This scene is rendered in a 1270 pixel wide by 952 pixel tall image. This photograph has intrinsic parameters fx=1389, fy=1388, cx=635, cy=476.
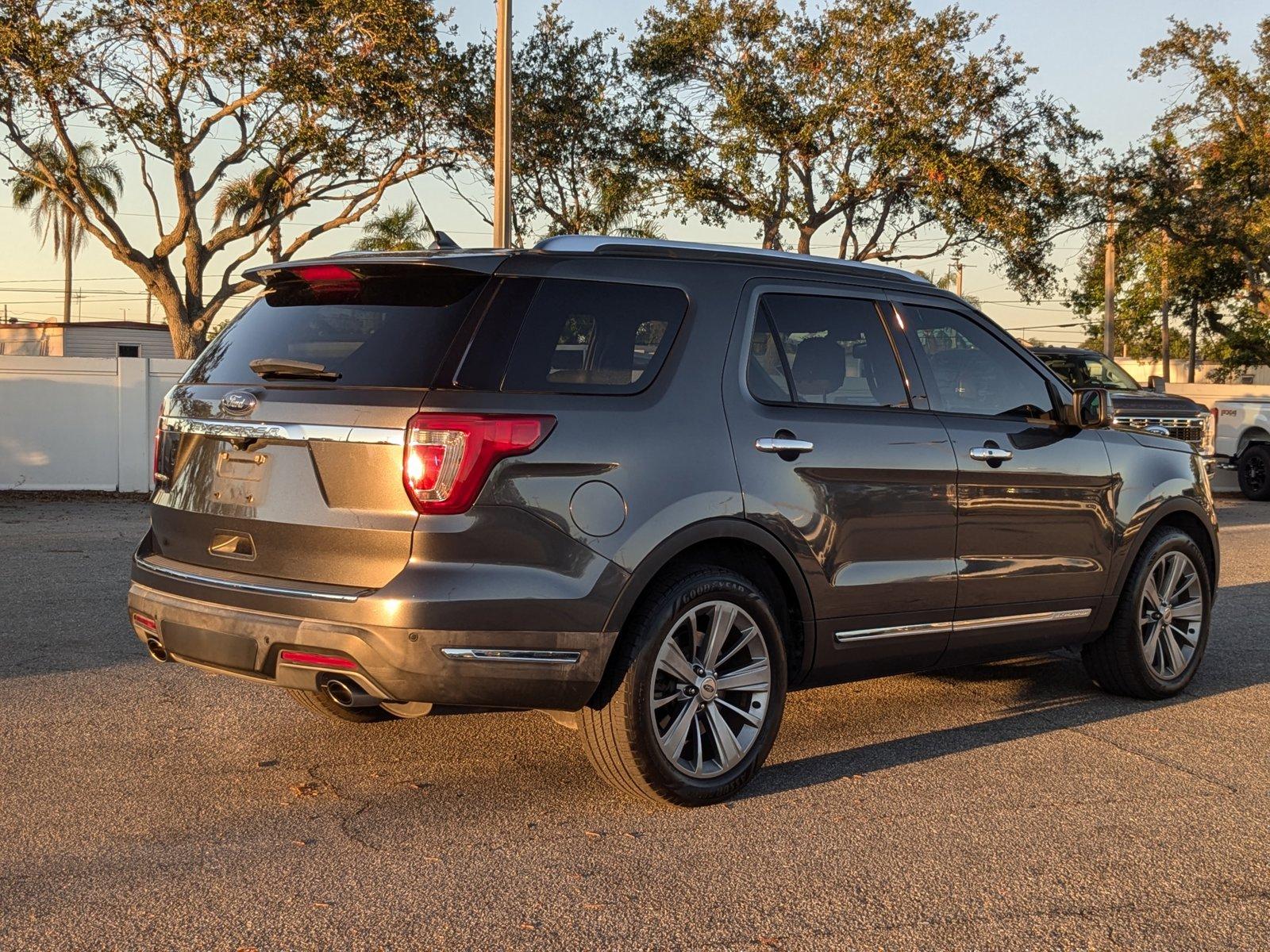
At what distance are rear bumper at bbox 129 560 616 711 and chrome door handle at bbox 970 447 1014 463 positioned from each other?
202cm

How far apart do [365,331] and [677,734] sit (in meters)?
1.70

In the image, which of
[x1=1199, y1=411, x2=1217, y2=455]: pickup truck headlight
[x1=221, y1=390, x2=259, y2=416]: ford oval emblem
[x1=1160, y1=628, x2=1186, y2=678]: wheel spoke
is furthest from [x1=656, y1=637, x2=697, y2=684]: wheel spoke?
[x1=1199, y1=411, x2=1217, y2=455]: pickup truck headlight

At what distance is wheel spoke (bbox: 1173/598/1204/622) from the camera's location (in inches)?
264

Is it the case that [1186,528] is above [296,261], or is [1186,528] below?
below

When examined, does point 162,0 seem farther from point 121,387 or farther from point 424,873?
point 424,873

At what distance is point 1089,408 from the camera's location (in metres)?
6.11

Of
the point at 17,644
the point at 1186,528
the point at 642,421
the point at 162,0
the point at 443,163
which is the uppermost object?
the point at 162,0

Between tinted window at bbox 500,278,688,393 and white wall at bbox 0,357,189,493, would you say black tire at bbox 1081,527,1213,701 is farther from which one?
→ white wall at bbox 0,357,189,493

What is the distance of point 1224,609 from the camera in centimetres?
930

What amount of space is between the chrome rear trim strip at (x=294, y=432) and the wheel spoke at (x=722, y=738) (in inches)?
57.7

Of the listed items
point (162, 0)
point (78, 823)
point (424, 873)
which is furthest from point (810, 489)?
point (162, 0)

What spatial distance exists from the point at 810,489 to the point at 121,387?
44.4ft

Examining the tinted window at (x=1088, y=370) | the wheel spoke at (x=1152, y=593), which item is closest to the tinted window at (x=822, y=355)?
the wheel spoke at (x=1152, y=593)

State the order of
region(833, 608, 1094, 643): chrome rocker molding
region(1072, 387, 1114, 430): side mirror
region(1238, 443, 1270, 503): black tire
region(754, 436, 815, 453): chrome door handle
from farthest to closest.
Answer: region(1238, 443, 1270, 503): black tire → region(1072, 387, 1114, 430): side mirror → region(833, 608, 1094, 643): chrome rocker molding → region(754, 436, 815, 453): chrome door handle
